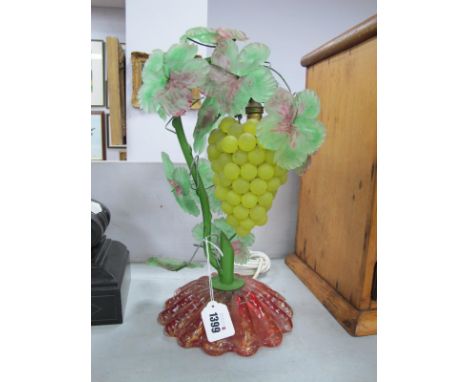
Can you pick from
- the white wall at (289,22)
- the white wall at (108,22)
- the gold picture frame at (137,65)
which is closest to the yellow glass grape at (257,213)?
the gold picture frame at (137,65)

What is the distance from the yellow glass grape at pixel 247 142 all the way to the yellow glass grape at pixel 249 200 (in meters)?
0.06

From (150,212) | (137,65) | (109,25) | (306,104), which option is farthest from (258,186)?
(109,25)

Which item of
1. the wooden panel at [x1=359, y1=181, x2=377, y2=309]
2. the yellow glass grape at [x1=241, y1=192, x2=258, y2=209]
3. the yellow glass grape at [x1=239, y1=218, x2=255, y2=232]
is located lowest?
the wooden panel at [x1=359, y1=181, x2=377, y2=309]

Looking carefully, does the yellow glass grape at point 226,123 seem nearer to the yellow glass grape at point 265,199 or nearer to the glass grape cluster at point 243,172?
the glass grape cluster at point 243,172

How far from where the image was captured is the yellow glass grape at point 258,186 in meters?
0.46

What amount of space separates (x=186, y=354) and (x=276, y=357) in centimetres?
13

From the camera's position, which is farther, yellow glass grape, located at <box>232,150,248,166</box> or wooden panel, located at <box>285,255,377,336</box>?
wooden panel, located at <box>285,255,377,336</box>

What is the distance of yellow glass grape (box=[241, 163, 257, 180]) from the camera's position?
0.46 metres

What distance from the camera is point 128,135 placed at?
5.10 ft

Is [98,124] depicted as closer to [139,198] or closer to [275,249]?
[139,198]

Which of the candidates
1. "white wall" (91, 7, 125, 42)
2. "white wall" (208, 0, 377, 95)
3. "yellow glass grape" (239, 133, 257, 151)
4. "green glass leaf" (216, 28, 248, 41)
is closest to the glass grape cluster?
"yellow glass grape" (239, 133, 257, 151)

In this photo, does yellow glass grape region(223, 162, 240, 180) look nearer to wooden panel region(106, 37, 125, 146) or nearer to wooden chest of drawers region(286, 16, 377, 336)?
wooden chest of drawers region(286, 16, 377, 336)

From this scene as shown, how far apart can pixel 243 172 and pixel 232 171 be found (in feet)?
0.05
